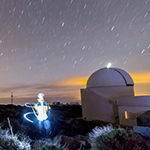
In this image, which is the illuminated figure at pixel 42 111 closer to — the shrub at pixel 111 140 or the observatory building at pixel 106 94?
the shrub at pixel 111 140

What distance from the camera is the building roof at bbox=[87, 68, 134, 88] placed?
45.8ft

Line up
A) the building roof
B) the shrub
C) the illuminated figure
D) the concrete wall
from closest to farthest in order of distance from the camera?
the shrub < the illuminated figure < the concrete wall < the building roof

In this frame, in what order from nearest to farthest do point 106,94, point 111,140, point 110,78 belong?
point 111,140, point 106,94, point 110,78

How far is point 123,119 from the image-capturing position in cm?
1183

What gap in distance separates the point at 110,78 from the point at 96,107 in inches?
114

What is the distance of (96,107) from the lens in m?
13.9

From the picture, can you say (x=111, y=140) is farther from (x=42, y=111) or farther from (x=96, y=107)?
(x=96, y=107)

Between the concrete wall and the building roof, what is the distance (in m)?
1.09

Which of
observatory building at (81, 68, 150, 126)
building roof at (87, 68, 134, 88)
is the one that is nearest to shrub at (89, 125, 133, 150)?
observatory building at (81, 68, 150, 126)

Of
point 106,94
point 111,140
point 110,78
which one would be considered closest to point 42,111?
point 111,140

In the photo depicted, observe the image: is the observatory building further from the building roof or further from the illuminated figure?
the illuminated figure

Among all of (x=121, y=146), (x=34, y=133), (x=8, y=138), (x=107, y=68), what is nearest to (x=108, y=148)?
(x=121, y=146)

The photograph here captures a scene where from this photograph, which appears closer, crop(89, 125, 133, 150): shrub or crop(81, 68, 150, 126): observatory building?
crop(89, 125, 133, 150): shrub

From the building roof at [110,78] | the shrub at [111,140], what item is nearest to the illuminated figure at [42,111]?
the shrub at [111,140]
